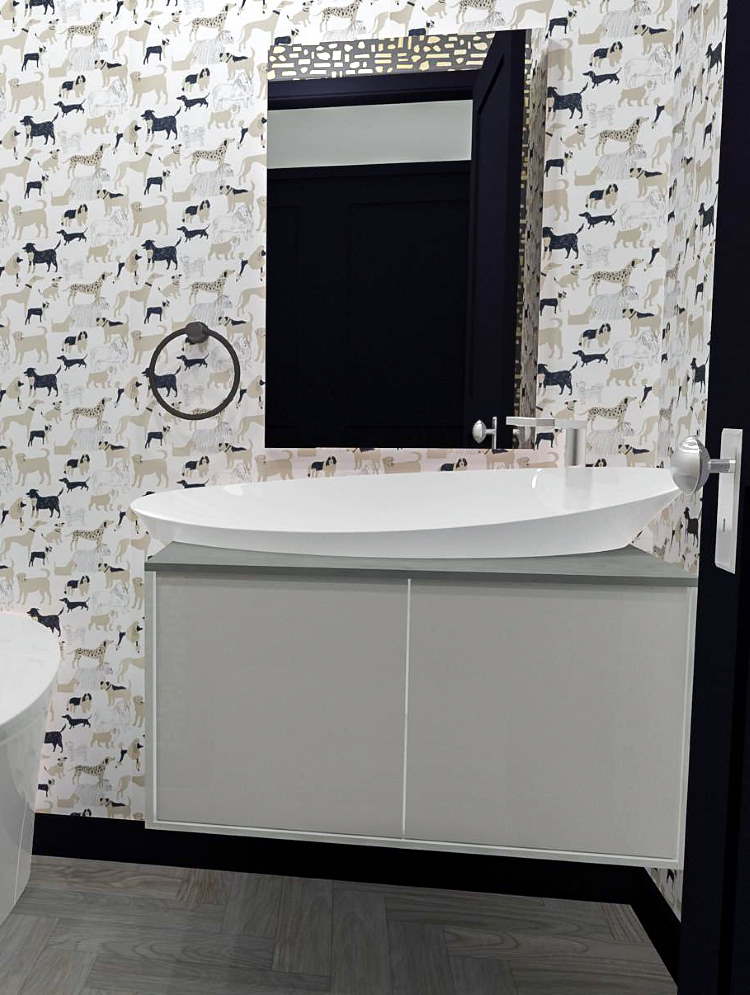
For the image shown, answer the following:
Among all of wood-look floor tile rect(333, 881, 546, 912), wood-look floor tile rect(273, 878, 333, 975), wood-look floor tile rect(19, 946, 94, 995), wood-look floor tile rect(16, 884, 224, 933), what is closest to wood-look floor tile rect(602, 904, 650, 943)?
wood-look floor tile rect(333, 881, 546, 912)

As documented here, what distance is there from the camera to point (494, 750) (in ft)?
3.81

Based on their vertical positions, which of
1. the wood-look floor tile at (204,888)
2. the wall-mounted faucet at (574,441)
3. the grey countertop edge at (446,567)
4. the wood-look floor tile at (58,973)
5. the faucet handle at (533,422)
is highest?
the faucet handle at (533,422)

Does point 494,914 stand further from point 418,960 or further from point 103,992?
point 103,992

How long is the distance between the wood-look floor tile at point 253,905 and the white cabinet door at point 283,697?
2.29 ft

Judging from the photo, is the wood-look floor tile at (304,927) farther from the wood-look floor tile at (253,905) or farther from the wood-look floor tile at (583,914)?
the wood-look floor tile at (583,914)

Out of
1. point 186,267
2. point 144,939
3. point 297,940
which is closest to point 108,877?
point 144,939

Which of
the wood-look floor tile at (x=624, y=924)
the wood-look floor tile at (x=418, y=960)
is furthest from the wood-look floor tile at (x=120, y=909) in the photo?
the wood-look floor tile at (x=624, y=924)

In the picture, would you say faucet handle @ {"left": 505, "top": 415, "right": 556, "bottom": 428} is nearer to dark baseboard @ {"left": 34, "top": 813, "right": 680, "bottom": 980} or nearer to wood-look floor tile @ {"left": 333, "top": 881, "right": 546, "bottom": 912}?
dark baseboard @ {"left": 34, "top": 813, "right": 680, "bottom": 980}

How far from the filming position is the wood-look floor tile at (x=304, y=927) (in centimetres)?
163

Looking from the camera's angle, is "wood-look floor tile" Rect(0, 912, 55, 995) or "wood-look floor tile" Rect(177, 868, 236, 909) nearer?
"wood-look floor tile" Rect(0, 912, 55, 995)

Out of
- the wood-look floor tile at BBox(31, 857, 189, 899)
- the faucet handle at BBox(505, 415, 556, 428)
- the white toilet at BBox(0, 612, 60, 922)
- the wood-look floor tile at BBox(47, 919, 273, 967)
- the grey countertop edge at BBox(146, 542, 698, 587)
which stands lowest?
the wood-look floor tile at BBox(31, 857, 189, 899)

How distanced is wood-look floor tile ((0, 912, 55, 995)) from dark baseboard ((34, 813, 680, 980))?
0.27 m

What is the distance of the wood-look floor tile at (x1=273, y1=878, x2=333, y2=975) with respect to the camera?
64.3 inches

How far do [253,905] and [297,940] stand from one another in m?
0.17
